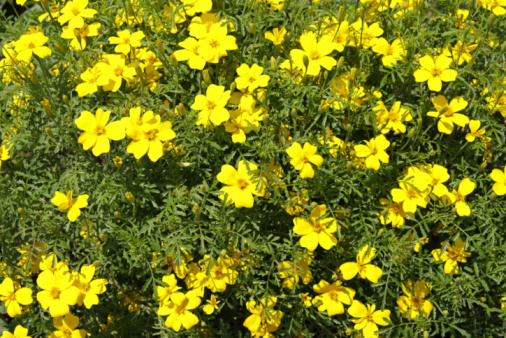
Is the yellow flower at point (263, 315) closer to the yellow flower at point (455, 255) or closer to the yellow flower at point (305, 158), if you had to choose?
the yellow flower at point (305, 158)

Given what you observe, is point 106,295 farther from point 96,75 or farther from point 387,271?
point 387,271

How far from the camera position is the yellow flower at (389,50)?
236 centimetres

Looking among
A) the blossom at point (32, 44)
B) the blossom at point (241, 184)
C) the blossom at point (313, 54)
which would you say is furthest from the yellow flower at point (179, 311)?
the blossom at point (32, 44)

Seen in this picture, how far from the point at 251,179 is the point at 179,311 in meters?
0.73

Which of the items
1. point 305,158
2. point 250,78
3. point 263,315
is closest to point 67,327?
point 263,315

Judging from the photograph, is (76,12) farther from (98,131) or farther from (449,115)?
(449,115)

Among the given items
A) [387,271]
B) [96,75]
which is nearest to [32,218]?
[96,75]

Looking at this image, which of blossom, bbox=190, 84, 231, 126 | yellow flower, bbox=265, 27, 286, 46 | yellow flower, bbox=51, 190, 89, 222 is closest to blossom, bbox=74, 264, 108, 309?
yellow flower, bbox=51, 190, 89, 222

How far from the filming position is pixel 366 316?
223cm

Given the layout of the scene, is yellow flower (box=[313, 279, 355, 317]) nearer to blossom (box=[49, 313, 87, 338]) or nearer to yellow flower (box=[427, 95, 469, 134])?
yellow flower (box=[427, 95, 469, 134])

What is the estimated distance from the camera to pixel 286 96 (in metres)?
2.36

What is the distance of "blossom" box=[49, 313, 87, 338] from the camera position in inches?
81.0

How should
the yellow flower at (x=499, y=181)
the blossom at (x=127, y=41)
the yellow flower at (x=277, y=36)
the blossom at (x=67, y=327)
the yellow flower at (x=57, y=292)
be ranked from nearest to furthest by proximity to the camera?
the yellow flower at (x=57, y=292), the blossom at (x=67, y=327), the yellow flower at (x=499, y=181), the blossom at (x=127, y=41), the yellow flower at (x=277, y=36)

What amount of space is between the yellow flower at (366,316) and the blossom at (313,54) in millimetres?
1204
